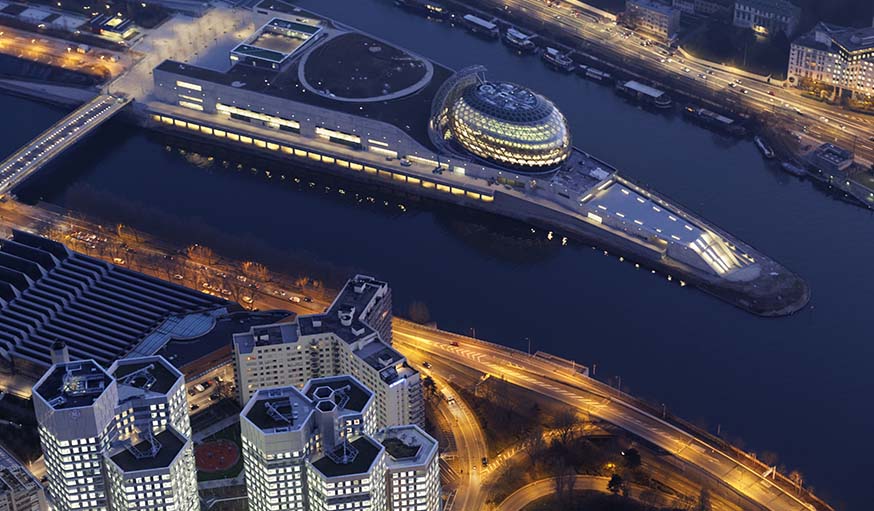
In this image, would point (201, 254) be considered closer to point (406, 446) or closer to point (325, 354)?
point (325, 354)

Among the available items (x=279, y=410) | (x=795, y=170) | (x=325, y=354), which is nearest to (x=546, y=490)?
(x=325, y=354)

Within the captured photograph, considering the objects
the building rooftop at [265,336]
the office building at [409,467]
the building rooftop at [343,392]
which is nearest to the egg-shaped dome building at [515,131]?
the building rooftop at [265,336]

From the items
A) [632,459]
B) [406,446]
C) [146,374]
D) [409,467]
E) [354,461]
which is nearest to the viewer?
[354,461]

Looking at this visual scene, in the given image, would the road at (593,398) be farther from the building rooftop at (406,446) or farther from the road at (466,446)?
the building rooftop at (406,446)

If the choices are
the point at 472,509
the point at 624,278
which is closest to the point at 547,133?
the point at 624,278

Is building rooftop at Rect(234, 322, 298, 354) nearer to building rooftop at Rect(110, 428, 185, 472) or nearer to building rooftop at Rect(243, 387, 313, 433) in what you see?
building rooftop at Rect(243, 387, 313, 433)

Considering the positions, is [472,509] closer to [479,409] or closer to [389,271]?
[479,409]
